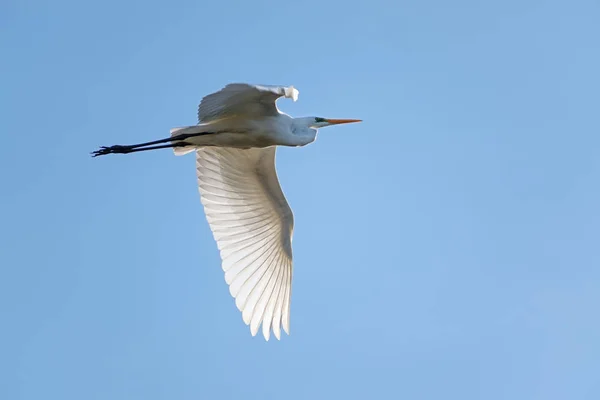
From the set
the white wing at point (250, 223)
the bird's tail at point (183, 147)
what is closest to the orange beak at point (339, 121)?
the white wing at point (250, 223)

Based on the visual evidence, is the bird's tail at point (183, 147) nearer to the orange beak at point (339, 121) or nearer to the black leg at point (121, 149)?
the black leg at point (121, 149)

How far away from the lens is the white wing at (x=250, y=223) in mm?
10508

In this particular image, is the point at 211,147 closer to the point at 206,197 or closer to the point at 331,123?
the point at 206,197

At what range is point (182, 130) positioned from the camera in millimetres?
9922

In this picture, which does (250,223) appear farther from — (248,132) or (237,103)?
(237,103)

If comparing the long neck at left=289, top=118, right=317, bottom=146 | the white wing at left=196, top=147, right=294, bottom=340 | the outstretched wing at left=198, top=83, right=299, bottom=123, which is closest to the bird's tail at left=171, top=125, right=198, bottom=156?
the outstretched wing at left=198, top=83, right=299, bottom=123

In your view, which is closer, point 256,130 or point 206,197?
point 256,130

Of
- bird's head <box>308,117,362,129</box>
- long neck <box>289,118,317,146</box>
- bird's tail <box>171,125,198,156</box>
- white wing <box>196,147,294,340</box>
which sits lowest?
white wing <box>196,147,294,340</box>

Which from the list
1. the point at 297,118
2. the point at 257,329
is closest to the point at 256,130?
the point at 297,118

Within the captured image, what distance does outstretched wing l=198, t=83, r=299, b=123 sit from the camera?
902 cm

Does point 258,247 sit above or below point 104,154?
below

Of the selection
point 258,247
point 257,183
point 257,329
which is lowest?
point 257,329

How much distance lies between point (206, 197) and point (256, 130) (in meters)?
1.28

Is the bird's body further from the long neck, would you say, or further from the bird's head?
the bird's head
